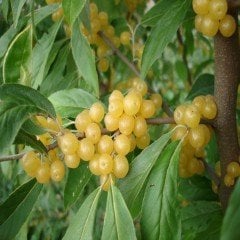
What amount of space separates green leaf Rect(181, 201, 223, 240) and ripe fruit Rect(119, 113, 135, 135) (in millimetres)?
422

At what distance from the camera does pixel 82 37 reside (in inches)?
36.3

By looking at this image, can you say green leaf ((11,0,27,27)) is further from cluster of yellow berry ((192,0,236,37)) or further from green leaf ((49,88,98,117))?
cluster of yellow berry ((192,0,236,37))

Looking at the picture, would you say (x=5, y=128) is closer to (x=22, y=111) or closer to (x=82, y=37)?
(x=22, y=111)

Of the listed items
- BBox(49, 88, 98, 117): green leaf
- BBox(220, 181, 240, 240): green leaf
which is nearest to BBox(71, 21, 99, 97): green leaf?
BBox(49, 88, 98, 117): green leaf

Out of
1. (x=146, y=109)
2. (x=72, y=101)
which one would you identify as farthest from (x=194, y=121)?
(x=72, y=101)

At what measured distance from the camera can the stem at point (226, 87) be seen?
849 mm

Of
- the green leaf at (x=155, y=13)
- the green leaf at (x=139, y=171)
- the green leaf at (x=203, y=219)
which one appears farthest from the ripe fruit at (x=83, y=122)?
the green leaf at (x=203, y=219)

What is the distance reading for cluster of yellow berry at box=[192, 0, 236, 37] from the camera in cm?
80

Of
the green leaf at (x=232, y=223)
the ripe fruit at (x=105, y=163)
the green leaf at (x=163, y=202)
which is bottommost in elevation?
the green leaf at (x=163, y=202)

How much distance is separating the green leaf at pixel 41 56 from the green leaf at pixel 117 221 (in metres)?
0.38

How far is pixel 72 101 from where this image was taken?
979 millimetres

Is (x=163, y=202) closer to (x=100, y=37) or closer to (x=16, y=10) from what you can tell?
(x=16, y=10)

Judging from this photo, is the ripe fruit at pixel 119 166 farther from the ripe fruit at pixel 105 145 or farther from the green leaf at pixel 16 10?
the green leaf at pixel 16 10

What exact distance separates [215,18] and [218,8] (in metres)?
0.02
